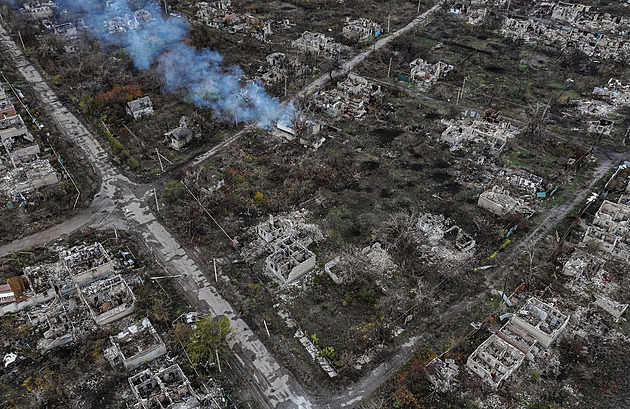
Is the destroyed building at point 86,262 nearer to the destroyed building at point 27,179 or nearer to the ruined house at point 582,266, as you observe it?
the destroyed building at point 27,179

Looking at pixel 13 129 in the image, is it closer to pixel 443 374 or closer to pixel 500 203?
pixel 443 374

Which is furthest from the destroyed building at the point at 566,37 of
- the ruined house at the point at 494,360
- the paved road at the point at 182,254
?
the ruined house at the point at 494,360

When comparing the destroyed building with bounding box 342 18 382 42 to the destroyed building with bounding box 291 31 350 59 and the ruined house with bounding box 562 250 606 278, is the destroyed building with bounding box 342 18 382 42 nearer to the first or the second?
the destroyed building with bounding box 291 31 350 59

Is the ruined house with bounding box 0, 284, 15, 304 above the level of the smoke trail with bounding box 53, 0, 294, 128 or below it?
below

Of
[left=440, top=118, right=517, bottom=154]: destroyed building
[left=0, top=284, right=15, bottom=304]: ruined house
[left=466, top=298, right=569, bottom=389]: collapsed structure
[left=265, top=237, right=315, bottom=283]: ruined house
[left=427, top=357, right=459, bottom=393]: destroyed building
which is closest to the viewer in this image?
[left=427, top=357, right=459, bottom=393]: destroyed building

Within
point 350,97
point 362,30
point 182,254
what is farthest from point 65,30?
point 182,254

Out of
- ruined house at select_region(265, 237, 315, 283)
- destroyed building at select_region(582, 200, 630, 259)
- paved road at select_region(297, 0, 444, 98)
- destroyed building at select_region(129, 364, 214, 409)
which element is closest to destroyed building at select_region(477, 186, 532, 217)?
destroyed building at select_region(582, 200, 630, 259)

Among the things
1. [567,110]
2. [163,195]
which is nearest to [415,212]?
[163,195]

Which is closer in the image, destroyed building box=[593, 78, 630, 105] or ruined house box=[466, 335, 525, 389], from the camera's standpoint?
ruined house box=[466, 335, 525, 389]

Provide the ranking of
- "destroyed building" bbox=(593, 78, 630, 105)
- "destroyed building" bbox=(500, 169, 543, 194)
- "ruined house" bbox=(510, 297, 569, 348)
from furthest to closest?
"destroyed building" bbox=(593, 78, 630, 105) → "destroyed building" bbox=(500, 169, 543, 194) → "ruined house" bbox=(510, 297, 569, 348)
